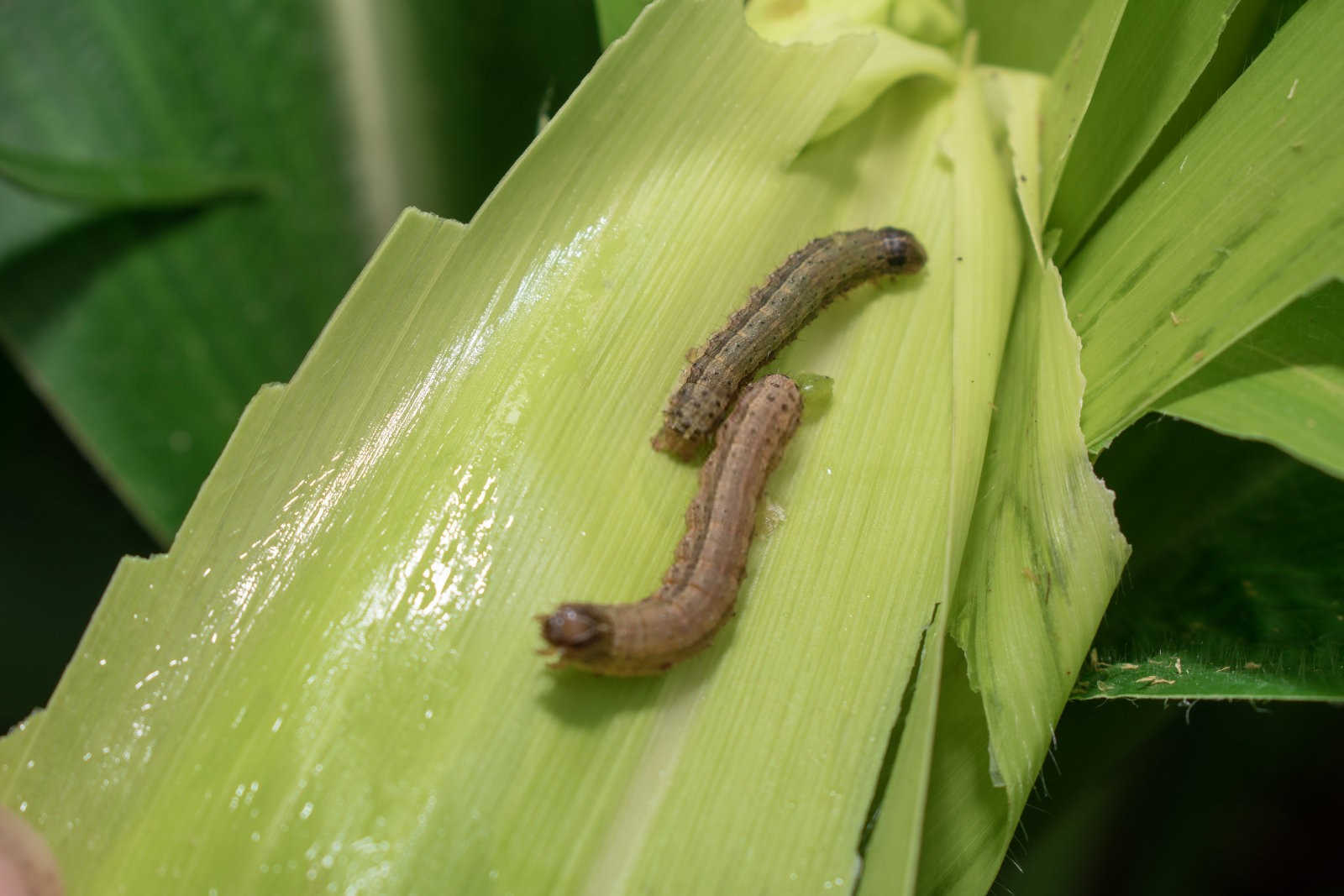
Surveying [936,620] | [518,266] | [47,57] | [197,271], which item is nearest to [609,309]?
[518,266]

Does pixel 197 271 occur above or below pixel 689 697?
below

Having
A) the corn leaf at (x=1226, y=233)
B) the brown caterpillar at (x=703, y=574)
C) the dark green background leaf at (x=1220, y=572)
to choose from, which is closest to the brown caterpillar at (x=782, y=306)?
the brown caterpillar at (x=703, y=574)

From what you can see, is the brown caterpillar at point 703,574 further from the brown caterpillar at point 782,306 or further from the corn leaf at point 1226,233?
the corn leaf at point 1226,233

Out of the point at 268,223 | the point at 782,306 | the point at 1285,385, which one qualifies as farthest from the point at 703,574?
the point at 268,223

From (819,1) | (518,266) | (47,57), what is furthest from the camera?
(47,57)

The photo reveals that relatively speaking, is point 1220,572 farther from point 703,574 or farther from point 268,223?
point 268,223

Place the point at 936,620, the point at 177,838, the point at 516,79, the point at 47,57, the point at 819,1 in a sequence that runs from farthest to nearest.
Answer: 1. the point at 516,79
2. the point at 47,57
3. the point at 819,1
4. the point at 936,620
5. the point at 177,838

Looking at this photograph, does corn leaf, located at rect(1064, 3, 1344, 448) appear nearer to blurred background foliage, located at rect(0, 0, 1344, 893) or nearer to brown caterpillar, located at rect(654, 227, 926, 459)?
brown caterpillar, located at rect(654, 227, 926, 459)

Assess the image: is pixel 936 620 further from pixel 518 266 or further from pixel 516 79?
pixel 516 79
